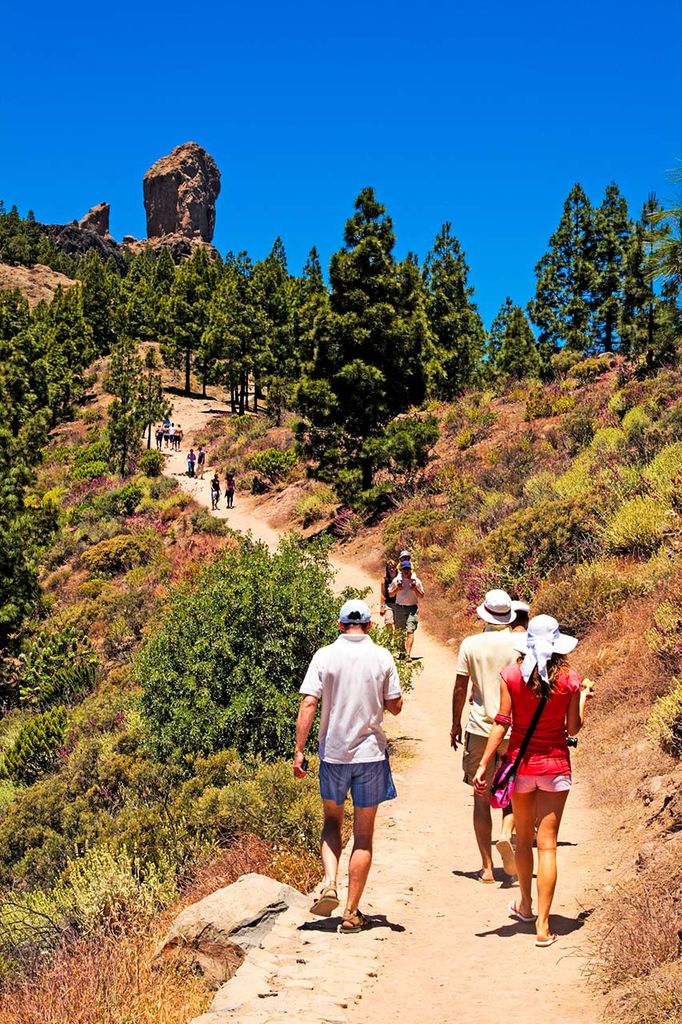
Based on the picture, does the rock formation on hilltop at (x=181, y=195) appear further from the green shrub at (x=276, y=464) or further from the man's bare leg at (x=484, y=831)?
the man's bare leg at (x=484, y=831)

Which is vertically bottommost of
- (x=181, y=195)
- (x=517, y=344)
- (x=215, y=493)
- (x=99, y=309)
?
(x=215, y=493)

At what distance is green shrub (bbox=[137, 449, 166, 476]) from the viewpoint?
45.4 m

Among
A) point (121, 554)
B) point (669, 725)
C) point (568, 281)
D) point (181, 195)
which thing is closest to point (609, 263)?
point (568, 281)

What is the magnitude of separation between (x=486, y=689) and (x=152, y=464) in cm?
4039

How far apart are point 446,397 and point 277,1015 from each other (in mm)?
43630

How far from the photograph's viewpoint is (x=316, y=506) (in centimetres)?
3259

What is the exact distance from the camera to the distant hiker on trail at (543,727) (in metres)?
5.39

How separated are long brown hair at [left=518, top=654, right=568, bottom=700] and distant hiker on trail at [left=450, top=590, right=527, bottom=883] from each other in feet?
4.21

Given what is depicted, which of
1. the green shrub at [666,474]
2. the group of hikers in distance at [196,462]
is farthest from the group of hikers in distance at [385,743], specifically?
the group of hikers in distance at [196,462]

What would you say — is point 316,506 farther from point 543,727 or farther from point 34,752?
point 543,727

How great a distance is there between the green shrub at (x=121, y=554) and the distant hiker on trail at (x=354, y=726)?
25.1 meters

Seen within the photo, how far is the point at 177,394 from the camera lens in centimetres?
7488

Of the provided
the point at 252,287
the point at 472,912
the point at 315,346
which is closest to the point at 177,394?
the point at 252,287

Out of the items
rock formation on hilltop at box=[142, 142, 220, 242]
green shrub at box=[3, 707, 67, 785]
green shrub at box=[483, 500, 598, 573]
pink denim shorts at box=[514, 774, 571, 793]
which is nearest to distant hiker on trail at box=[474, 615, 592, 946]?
pink denim shorts at box=[514, 774, 571, 793]
